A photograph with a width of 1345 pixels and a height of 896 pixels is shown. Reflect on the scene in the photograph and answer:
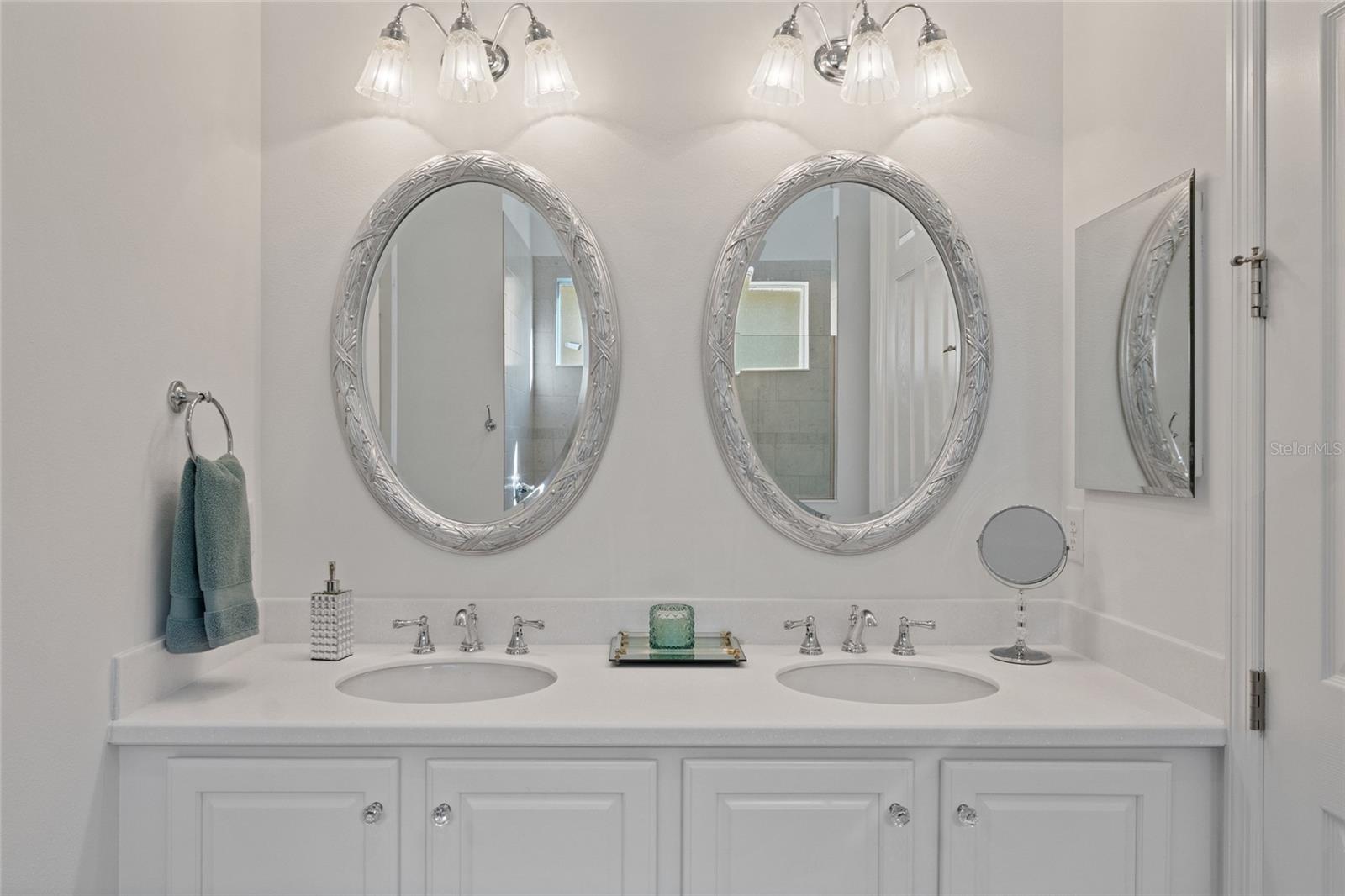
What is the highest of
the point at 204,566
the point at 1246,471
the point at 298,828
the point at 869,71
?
the point at 869,71

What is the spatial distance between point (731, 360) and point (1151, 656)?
982 millimetres

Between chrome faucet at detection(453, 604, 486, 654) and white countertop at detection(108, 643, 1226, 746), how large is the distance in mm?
280

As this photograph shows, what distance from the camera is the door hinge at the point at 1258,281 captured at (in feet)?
4.28

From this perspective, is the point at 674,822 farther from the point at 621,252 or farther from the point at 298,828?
the point at 621,252

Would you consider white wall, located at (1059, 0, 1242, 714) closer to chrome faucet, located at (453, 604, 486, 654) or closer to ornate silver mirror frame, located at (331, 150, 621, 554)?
ornate silver mirror frame, located at (331, 150, 621, 554)

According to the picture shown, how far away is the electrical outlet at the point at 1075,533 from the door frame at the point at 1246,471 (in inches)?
18.4

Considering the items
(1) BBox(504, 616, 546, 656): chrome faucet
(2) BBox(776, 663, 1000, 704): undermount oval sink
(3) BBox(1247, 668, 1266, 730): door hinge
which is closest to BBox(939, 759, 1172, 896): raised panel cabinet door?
(3) BBox(1247, 668, 1266, 730): door hinge

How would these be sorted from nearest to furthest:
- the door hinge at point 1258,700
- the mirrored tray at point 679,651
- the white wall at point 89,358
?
the white wall at point 89,358, the door hinge at point 1258,700, the mirrored tray at point 679,651

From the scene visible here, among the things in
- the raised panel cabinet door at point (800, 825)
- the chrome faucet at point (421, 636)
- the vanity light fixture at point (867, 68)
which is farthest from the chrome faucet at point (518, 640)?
the vanity light fixture at point (867, 68)

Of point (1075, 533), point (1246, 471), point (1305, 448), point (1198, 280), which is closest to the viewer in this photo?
point (1305, 448)

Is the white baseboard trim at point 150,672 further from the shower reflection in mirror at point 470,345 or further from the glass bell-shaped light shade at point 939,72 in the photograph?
the glass bell-shaped light shade at point 939,72

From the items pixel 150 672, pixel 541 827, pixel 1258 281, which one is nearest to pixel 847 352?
pixel 1258 281

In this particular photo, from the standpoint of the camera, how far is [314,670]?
1683 mm

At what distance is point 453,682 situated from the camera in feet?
5.80
